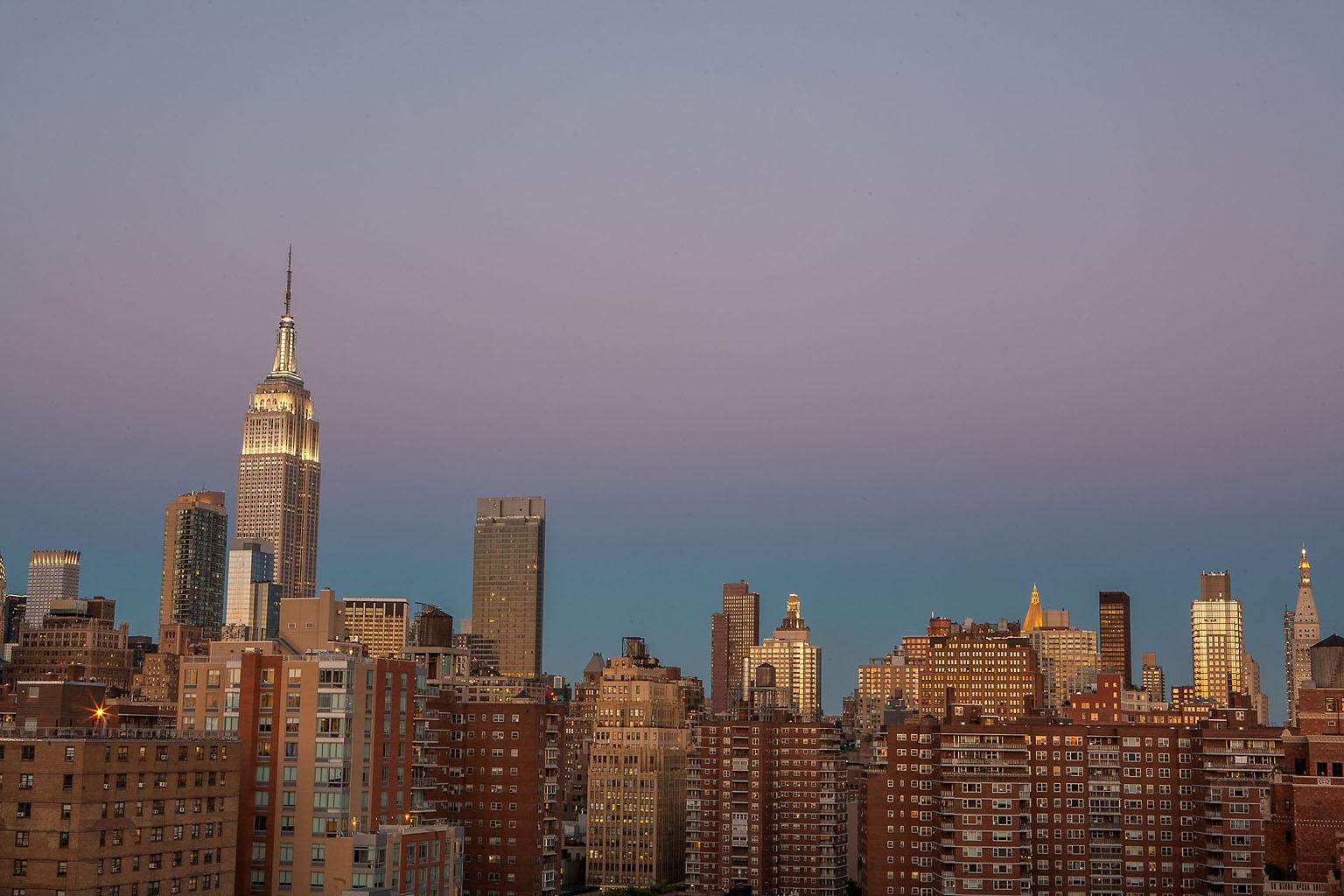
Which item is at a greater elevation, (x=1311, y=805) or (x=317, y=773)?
(x=317, y=773)

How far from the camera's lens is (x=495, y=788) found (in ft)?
596

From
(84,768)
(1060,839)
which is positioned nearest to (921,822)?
(1060,839)

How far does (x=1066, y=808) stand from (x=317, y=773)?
91.7 metres

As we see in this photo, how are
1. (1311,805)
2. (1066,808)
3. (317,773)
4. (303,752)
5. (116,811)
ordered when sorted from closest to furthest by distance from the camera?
1. (116,811)
2. (317,773)
3. (303,752)
4. (1311,805)
5. (1066,808)

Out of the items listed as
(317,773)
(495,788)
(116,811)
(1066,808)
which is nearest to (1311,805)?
(1066,808)

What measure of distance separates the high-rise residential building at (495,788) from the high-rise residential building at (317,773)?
5086 cm

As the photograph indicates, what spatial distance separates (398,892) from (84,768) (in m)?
23.5

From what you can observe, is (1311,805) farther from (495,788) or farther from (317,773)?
(495,788)

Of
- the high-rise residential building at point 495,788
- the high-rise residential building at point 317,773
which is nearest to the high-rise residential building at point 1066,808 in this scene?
the high-rise residential building at point 495,788

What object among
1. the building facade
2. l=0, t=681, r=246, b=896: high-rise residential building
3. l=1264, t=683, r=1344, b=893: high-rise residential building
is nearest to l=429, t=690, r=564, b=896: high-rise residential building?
the building facade

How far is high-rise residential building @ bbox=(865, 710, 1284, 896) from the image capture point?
178 meters

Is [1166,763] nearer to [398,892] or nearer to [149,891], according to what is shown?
[398,892]

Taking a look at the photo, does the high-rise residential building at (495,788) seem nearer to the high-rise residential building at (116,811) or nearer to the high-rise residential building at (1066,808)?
the high-rise residential building at (1066,808)

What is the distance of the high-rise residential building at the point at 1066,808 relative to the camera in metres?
178
